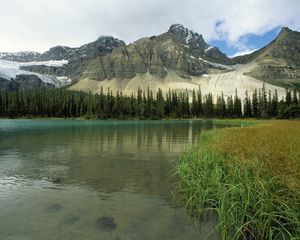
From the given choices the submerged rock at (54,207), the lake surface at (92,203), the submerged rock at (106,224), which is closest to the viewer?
the lake surface at (92,203)

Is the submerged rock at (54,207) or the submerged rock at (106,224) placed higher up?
the submerged rock at (54,207)

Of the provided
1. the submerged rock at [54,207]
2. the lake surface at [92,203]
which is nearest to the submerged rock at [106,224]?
the lake surface at [92,203]

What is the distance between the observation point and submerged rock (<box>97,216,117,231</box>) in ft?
38.8

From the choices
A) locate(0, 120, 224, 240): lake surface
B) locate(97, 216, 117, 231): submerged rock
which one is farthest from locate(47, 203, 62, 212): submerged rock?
locate(97, 216, 117, 231): submerged rock

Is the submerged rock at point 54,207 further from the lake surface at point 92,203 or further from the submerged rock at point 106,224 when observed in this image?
the submerged rock at point 106,224

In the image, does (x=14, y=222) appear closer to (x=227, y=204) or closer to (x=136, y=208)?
(x=136, y=208)

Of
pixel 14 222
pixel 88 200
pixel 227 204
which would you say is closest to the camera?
pixel 227 204

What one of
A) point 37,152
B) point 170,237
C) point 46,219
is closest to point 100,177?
point 46,219

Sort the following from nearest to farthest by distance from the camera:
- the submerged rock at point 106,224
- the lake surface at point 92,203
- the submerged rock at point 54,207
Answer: the lake surface at point 92,203 < the submerged rock at point 106,224 < the submerged rock at point 54,207

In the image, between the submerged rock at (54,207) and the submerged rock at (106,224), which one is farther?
the submerged rock at (54,207)

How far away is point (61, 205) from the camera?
1461cm

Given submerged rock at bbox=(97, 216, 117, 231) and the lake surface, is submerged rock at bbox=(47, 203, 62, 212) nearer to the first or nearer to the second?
the lake surface

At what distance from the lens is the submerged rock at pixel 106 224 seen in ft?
38.8

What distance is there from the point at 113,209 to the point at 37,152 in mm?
22503
